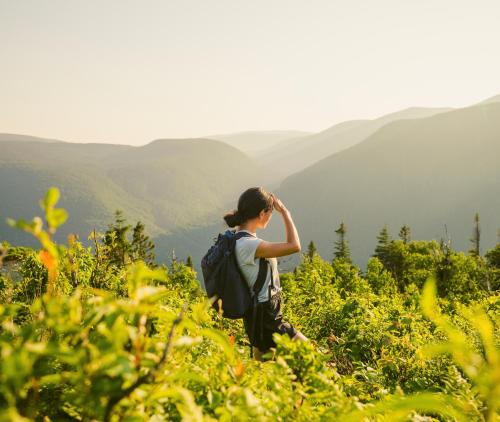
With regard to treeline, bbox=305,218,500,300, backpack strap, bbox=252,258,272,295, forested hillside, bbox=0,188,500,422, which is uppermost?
forested hillside, bbox=0,188,500,422

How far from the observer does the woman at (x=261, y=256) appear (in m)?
3.55

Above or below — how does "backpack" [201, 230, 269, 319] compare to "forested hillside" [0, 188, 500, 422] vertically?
below

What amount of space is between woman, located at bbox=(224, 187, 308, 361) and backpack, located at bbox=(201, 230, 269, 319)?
0.05 metres

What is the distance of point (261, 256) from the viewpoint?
3.55 meters

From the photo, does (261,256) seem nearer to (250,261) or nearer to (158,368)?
(250,261)

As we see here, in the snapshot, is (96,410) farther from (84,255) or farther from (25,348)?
(84,255)

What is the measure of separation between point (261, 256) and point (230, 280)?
0.33 metres

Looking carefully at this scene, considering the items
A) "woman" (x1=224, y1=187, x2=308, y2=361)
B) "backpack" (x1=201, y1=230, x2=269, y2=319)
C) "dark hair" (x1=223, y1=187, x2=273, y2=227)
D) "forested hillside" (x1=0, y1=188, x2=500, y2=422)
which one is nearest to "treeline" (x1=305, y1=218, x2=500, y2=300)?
"woman" (x1=224, y1=187, x2=308, y2=361)

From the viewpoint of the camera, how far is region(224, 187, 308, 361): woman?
3.55 metres

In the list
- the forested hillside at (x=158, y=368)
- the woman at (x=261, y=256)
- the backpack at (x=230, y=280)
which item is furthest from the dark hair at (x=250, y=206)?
the forested hillside at (x=158, y=368)

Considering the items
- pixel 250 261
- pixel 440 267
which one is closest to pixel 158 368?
pixel 250 261

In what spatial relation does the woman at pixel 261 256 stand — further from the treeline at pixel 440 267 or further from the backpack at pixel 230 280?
the treeline at pixel 440 267

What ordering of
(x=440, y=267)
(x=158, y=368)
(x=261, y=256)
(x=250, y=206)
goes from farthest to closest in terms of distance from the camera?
(x=440, y=267)
(x=250, y=206)
(x=261, y=256)
(x=158, y=368)

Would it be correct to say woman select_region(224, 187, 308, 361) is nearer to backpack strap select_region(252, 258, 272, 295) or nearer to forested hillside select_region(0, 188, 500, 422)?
backpack strap select_region(252, 258, 272, 295)
